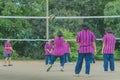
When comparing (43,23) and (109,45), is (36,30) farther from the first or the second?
(109,45)

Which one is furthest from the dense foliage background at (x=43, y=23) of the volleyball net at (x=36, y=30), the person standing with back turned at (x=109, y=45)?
the person standing with back turned at (x=109, y=45)

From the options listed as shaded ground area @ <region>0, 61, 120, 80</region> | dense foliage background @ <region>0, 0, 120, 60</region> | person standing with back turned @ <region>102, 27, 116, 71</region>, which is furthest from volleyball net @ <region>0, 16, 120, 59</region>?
person standing with back turned @ <region>102, 27, 116, 71</region>

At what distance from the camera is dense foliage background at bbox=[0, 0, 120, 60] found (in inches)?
1510


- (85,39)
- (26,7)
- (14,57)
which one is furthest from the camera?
(26,7)

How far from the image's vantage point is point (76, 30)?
39.8 m

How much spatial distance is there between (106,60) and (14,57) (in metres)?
19.5

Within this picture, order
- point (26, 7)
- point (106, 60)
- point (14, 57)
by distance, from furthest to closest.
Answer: point (26, 7) < point (14, 57) < point (106, 60)

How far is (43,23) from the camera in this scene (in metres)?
40.5

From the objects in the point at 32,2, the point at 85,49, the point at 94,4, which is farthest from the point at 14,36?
the point at 85,49

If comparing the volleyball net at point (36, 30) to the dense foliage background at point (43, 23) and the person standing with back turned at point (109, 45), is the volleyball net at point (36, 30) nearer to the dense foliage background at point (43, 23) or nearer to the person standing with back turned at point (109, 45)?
the dense foliage background at point (43, 23)

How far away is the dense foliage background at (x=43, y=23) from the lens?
38.3 m

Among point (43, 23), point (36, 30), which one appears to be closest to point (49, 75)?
point (36, 30)

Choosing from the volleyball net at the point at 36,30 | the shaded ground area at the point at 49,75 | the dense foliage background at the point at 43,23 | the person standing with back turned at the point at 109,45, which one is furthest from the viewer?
the dense foliage background at the point at 43,23

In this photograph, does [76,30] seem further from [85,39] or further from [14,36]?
[85,39]
